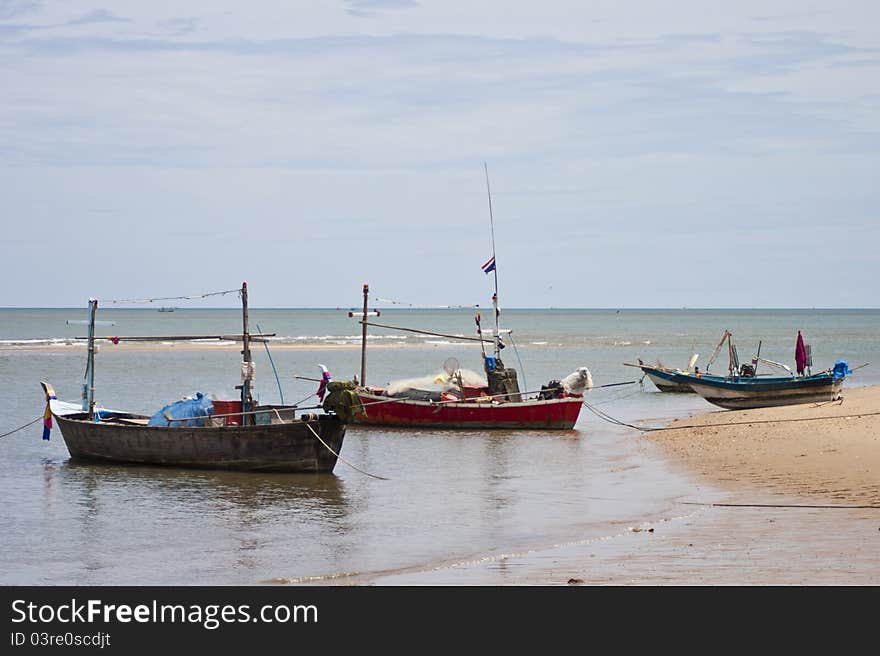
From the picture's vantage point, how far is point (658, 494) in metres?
18.3

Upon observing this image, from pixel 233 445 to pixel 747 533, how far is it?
11152 mm

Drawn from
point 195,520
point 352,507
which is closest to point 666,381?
point 352,507

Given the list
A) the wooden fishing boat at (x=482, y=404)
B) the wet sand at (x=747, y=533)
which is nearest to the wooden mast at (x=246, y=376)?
the wooden fishing boat at (x=482, y=404)

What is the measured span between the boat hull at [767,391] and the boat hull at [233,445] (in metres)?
15.5

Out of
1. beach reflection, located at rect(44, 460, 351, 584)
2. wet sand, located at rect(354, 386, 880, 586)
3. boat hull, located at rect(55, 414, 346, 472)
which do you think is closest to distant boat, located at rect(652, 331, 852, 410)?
wet sand, located at rect(354, 386, 880, 586)

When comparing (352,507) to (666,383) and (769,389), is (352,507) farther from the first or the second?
(666,383)

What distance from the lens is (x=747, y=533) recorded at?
13867 millimetres

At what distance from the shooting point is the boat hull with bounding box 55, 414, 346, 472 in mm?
21484

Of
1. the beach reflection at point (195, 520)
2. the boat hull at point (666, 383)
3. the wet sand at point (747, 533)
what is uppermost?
the boat hull at point (666, 383)

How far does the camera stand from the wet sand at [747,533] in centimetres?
1168

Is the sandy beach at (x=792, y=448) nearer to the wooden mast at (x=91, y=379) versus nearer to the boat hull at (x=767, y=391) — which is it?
the boat hull at (x=767, y=391)

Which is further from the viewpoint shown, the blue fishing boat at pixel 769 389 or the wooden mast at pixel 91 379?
the blue fishing boat at pixel 769 389

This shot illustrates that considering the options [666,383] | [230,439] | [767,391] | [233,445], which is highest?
[767,391]

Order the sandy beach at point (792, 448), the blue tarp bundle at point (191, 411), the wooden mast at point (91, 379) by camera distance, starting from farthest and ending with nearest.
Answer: the wooden mast at point (91, 379) → the blue tarp bundle at point (191, 411) → the sandy beach at point (792, 448)
